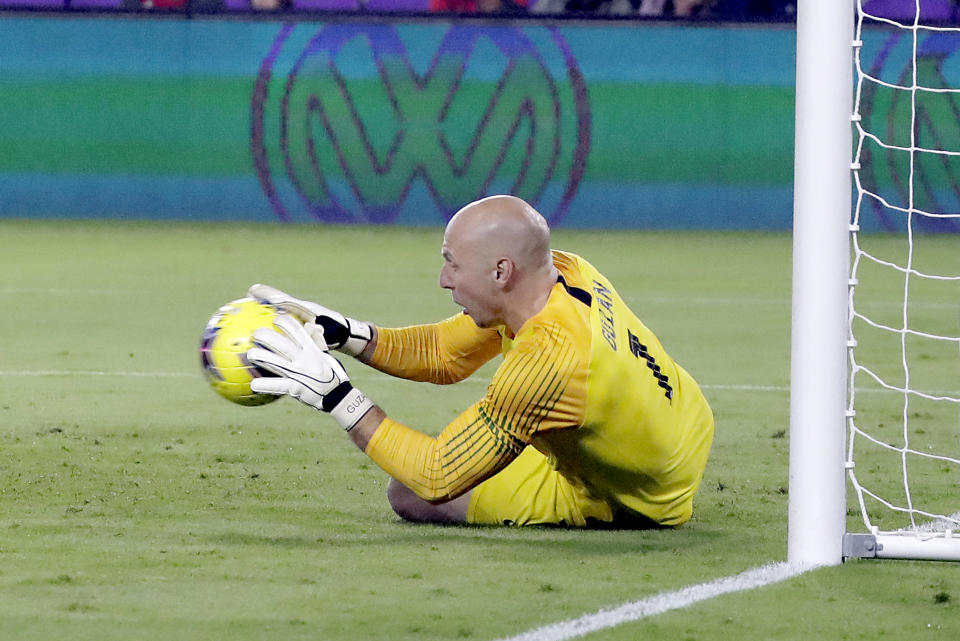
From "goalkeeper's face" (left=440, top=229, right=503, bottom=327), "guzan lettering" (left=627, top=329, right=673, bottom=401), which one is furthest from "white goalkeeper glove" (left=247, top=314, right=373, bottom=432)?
"guzan lettering" (left=627, top=329, right=673, bottom=401)

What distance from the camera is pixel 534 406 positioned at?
4555 mm

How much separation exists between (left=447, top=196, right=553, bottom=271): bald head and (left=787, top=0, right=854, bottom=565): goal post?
26.6 inches

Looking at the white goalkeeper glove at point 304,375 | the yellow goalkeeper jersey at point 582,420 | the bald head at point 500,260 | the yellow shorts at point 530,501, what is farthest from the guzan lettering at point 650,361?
the white goalkeeper glove at point 304,375

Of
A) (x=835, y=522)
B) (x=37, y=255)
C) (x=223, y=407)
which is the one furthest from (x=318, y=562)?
(x=37, y=255)

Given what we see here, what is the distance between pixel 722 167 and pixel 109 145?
210 inches

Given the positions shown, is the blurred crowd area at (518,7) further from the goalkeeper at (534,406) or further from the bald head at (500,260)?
the bald head at (500,260)

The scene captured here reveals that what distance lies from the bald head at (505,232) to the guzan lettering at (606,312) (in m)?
0.22

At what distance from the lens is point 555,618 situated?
4.05 metres

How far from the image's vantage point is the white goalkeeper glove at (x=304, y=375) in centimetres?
461

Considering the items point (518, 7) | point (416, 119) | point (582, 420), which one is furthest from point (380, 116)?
point (582, 420)

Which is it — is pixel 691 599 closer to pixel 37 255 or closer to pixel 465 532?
pixel 465 532

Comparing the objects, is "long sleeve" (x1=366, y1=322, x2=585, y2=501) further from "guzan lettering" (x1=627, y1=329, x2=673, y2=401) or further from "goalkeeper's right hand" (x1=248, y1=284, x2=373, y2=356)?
"goalkeeper's right hand" (x1=248, y1=284, x2=373, y2=356)

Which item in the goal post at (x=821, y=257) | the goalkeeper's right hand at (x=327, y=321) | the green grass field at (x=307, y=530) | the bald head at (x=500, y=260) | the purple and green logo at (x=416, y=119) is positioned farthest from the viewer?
the purple and green logo at (x=416, y=119)

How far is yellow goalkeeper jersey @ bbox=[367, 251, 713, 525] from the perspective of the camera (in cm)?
458
